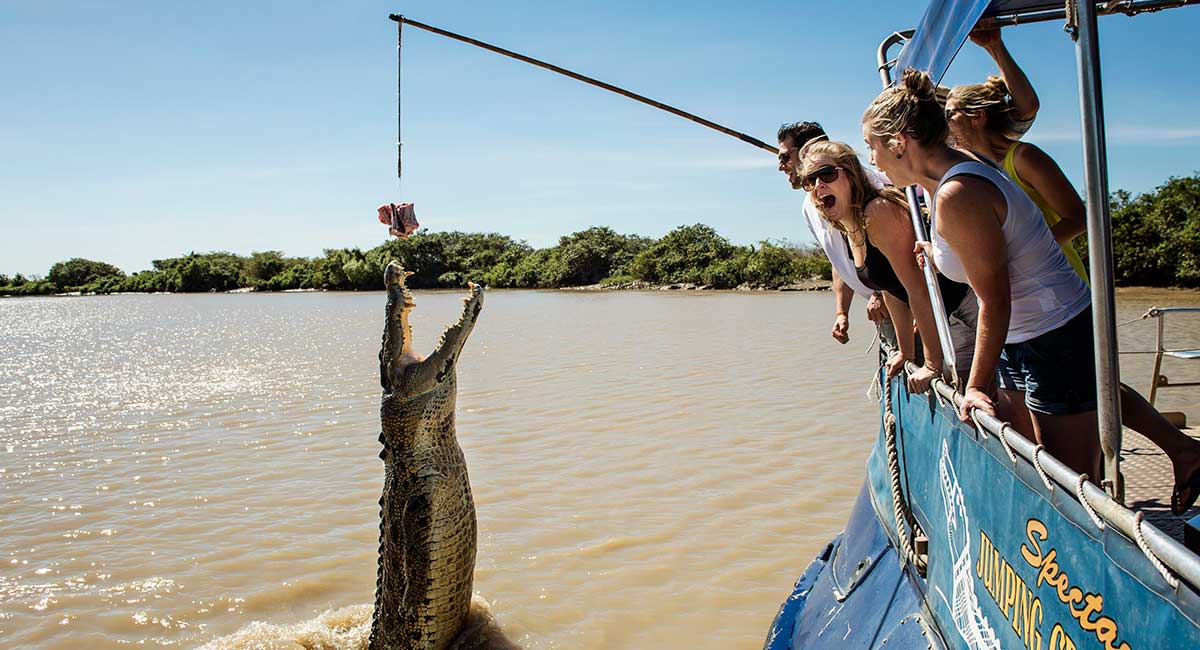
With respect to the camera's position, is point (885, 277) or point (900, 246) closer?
point (900, 246)

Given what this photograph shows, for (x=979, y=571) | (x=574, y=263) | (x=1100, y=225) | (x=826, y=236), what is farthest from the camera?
(x=574, y=263)

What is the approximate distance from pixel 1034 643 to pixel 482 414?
7664mm

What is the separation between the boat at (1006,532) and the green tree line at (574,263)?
184 inches

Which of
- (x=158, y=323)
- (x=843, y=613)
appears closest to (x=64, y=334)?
(x=158, y=323)

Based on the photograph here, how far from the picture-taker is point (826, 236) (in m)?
3.07

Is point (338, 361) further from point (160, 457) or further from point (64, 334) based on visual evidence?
point (64, 334)

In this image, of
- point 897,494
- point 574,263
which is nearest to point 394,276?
point 897,494

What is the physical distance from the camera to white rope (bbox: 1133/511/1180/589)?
91cm

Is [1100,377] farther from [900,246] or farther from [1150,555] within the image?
[900,246]

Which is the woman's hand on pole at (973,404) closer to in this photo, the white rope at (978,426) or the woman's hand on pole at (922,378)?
the white rope at (978,426)

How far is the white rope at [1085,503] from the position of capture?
1080 millimetres

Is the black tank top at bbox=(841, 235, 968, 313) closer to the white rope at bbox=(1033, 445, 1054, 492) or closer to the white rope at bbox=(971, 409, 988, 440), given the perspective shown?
the white rope at bbox=(971, 409, 988, 440)

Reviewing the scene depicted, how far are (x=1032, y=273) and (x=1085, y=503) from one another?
42.6 inches

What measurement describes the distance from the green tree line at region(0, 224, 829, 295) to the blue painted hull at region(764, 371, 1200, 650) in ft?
64.3
